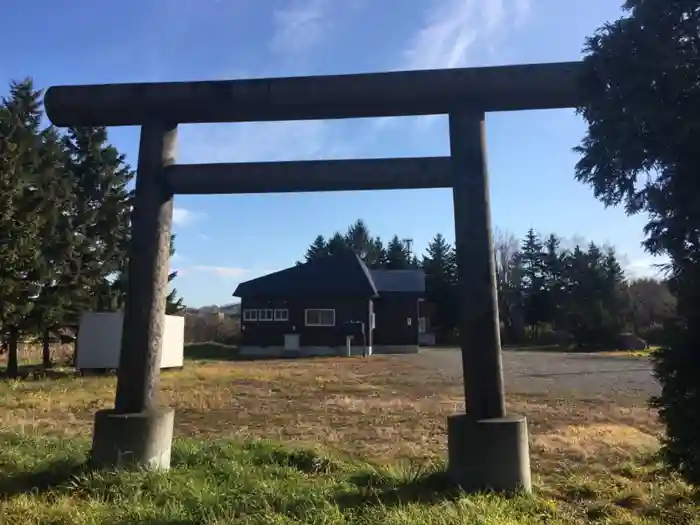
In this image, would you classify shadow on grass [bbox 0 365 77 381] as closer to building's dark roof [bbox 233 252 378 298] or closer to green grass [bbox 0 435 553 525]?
green grass [bbox 0 435 553 525]

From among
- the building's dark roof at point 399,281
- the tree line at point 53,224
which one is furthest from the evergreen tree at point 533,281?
the tree line at point 53,224

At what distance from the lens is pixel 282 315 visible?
127ft

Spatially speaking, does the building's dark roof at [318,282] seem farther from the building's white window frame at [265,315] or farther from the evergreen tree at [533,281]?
the evergreen tree at [533,281]

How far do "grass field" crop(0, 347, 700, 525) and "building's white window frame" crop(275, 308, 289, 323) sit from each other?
25.9m

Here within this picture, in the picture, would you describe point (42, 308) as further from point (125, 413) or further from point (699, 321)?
point (699, 321)

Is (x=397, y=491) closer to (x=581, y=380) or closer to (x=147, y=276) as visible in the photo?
(x=147, y=276)

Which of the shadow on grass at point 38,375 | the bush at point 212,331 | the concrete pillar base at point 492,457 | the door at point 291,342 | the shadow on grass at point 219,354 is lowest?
the concrete pillar base at point 492,457

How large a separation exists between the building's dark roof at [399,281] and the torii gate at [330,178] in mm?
35356

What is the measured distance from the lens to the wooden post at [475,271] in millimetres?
5613

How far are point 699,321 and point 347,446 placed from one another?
18.3 feet

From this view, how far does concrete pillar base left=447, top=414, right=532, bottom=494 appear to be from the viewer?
5273 mm

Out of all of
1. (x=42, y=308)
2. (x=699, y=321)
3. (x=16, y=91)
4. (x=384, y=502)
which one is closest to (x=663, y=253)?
(x=699, y=321)

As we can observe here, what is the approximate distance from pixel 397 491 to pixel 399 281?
3827 cm

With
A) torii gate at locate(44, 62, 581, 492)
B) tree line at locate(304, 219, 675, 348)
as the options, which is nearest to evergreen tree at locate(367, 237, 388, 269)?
tree line at locate(304, 219, 675, 348)
